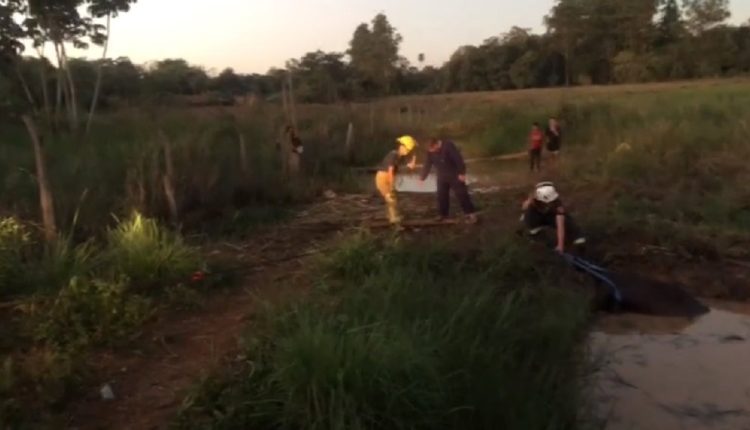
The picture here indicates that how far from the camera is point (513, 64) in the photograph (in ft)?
187

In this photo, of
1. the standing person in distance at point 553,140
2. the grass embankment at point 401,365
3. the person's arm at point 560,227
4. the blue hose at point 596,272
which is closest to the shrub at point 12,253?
the grass embankment at point 401,365

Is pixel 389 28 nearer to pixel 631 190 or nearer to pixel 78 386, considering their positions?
pixel 631 190

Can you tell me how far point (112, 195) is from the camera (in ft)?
33.1

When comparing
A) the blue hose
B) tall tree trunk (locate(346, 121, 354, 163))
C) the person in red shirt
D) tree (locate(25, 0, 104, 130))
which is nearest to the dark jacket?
the blue hose

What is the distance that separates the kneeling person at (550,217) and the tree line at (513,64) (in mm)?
21791

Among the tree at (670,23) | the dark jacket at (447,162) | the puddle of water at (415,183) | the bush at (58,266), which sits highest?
the tree at (670,23)

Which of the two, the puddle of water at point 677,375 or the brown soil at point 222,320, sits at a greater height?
the brown soil at point 222,320

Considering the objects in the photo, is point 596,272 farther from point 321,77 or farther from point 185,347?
point 321,77

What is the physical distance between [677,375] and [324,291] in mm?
3336

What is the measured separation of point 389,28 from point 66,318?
139 feet

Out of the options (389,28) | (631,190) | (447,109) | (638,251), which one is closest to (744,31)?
(389,28)

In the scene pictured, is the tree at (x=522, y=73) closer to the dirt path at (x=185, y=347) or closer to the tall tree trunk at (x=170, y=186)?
the tall tree trunk at (x=170, y=186)

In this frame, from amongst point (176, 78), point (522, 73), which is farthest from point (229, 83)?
point (522, 73)

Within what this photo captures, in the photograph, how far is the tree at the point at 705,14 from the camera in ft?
171
